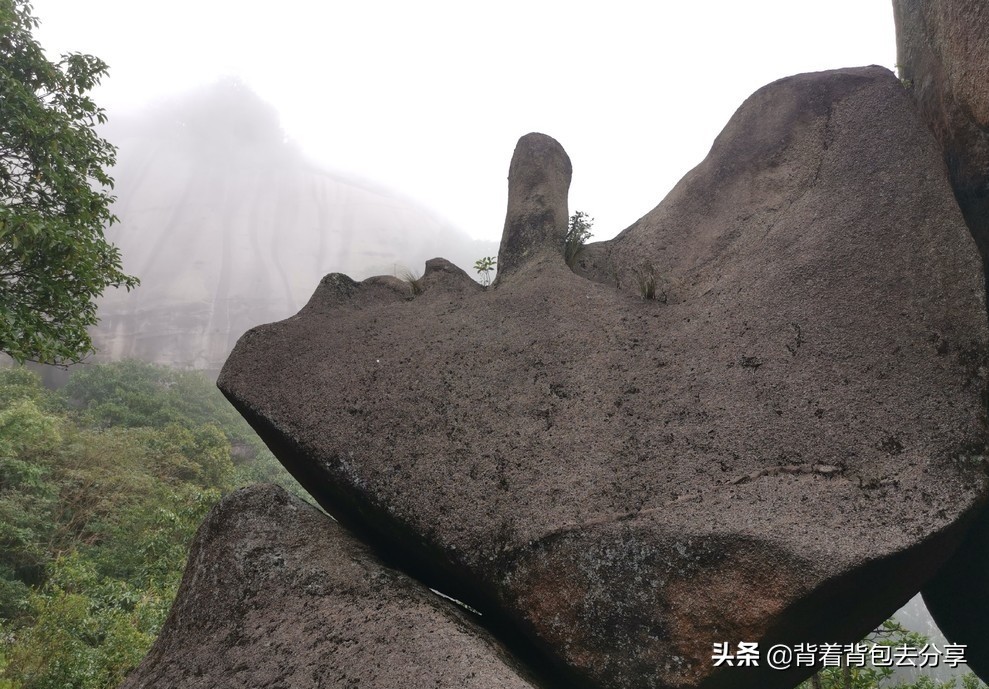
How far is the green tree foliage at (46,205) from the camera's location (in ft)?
19.8

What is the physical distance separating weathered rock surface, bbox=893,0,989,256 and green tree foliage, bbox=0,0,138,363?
7765mm

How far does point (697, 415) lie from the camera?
10.3 ft

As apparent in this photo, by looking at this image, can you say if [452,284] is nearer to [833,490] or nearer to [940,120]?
[833,490]

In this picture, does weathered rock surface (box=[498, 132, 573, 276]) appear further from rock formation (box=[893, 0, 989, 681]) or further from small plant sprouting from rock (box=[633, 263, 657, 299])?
rock formation (box=[893, 0, 989, 681])

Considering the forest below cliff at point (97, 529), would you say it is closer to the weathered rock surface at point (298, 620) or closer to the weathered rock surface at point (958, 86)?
the weathered rock surface at point (958, 86)

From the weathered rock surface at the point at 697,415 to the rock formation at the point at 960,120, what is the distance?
283mm

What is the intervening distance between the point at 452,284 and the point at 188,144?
8147 cm

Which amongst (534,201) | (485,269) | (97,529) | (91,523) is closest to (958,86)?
(534,201)

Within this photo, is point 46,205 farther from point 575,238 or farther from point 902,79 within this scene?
point 902,79

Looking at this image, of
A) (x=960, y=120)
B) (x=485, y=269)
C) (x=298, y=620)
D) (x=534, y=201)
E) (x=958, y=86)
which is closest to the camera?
(x=298, y=620)

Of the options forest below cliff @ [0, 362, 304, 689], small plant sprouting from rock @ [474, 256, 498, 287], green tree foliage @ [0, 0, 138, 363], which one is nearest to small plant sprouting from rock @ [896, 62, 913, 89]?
small plant sprouting from rock @ [474, 256, 498, 287]

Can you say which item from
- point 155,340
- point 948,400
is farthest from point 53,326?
point 155,340

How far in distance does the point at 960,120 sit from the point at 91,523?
17.0 metres

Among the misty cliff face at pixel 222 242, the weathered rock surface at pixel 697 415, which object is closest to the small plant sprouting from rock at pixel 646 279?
the weathered rock surface at pixel 697 415
